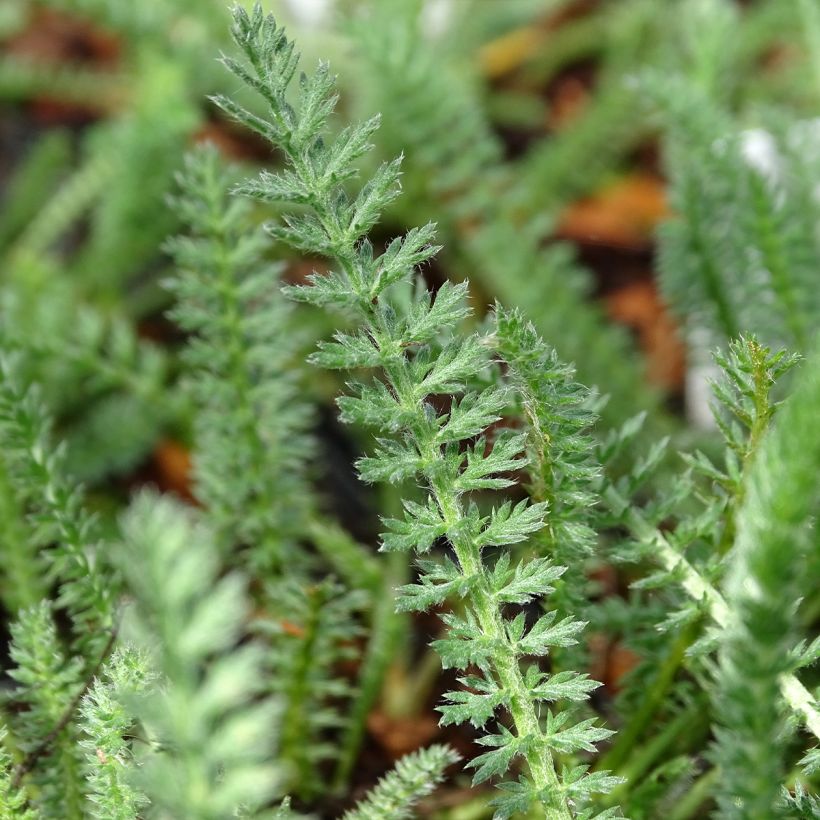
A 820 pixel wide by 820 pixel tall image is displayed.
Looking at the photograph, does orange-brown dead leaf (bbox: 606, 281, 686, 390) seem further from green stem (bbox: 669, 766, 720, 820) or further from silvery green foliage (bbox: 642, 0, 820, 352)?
green stem (bbox: 669, 766, 720, 820)

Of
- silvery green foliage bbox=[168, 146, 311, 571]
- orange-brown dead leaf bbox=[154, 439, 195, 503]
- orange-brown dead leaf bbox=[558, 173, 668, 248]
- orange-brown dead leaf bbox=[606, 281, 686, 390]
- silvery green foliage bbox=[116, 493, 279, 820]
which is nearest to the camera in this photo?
silvery green foliage bbox=[116, 493, 279, 820]

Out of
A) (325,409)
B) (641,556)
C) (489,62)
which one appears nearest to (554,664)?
(641,556)

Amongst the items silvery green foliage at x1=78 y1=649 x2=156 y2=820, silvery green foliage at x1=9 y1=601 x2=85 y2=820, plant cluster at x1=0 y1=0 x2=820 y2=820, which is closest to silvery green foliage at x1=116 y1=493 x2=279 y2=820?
plant cluster at x1=0 y1=0 x2=820 y2=820

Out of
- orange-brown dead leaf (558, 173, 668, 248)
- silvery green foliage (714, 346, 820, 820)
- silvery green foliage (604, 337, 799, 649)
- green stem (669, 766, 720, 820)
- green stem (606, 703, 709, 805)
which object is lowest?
green stem (669, 766, 720, 820)

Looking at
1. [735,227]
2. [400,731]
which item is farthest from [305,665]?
[735,227]

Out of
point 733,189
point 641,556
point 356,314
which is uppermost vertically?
point 733,189

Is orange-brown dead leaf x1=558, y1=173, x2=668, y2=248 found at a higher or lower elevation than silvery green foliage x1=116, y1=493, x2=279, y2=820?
higher

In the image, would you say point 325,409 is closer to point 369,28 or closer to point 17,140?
point 369,28
